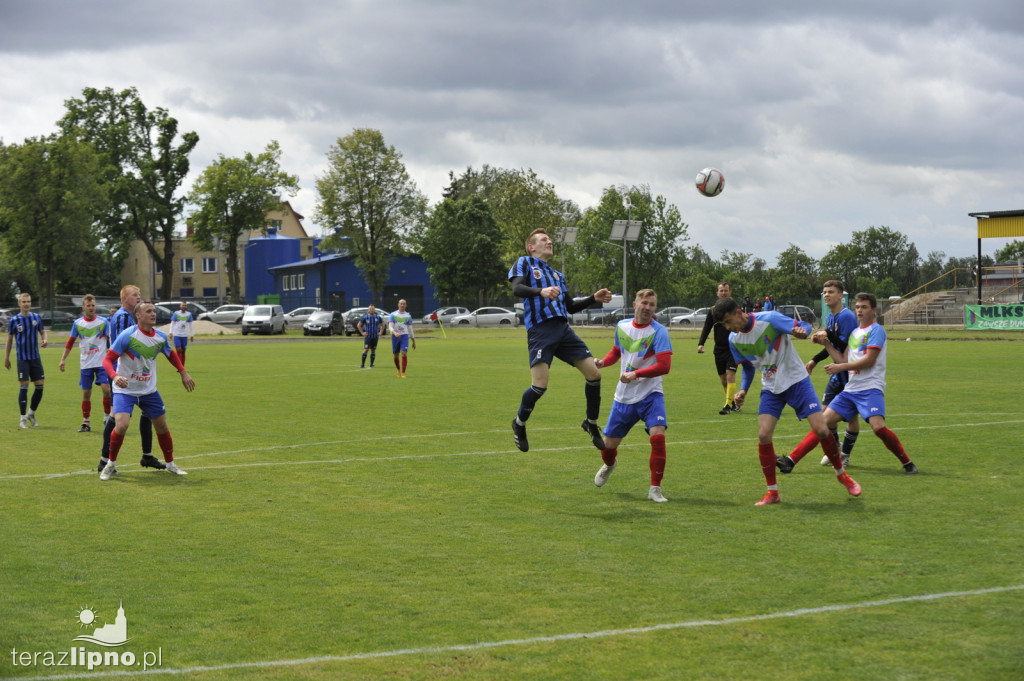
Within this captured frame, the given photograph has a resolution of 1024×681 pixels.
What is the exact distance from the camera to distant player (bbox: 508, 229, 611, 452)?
1040 centimetres

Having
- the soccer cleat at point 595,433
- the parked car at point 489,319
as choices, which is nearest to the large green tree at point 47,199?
the parked car at point 489,319

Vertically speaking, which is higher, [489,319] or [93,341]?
[93,341]

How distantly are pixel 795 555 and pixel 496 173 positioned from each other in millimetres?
114516

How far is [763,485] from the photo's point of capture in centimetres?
1000

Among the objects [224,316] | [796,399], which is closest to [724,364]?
[796,399]

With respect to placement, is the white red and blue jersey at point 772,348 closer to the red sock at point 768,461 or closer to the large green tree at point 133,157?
the red sock at point 768,461

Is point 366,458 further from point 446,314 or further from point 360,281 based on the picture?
point 360,281

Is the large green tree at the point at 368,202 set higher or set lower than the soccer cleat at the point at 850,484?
higher

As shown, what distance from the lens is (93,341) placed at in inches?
618

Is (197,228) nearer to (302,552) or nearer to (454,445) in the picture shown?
(454,445)

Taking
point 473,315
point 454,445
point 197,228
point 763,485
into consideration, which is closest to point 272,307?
point 473,315

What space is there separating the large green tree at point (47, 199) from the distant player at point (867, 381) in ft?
220

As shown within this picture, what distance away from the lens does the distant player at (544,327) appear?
10.4m

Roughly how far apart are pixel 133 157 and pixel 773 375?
8800 cm
